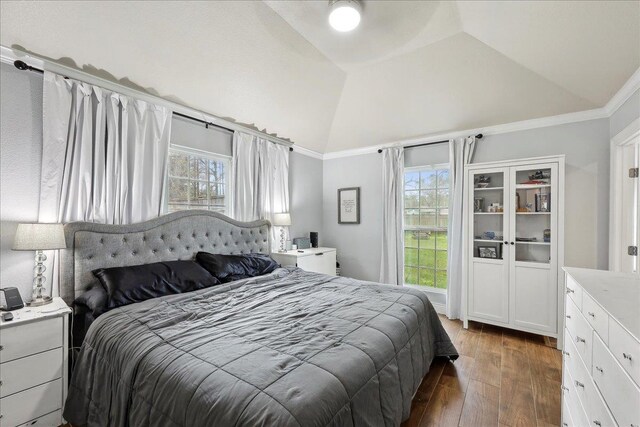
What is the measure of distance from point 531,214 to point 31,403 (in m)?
4.51

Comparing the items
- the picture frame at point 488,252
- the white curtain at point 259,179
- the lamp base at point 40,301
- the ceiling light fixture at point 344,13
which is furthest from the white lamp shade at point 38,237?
the picture frame at point 488,252

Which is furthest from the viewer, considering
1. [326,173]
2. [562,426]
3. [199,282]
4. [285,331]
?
[326,173]

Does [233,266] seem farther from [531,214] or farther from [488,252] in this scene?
[531,214]

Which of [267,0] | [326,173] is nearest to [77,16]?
[267,0]

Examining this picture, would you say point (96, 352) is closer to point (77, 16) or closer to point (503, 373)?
point (77, 16)

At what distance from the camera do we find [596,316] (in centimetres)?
125

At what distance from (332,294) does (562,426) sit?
1.63 metres

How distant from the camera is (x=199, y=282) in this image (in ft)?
8.09

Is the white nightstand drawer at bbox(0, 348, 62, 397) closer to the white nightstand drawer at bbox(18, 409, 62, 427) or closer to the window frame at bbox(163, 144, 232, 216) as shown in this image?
the white nightstand drawer at bbox(18, 409, 62, 427)

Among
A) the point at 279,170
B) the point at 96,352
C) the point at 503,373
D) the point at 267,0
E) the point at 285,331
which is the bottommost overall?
the point at 503,373

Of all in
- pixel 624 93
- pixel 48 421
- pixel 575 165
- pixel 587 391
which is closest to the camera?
pixel 587 391

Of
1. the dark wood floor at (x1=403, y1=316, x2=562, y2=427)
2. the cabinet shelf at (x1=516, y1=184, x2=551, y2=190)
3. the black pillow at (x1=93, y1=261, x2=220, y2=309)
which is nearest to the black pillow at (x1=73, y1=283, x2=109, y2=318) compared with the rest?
the black pillow at (x1=93, y1=261, x2=220, y2=309)

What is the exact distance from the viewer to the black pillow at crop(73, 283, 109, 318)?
6.26ft

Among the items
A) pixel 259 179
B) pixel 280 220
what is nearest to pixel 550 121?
pixel 280 220
